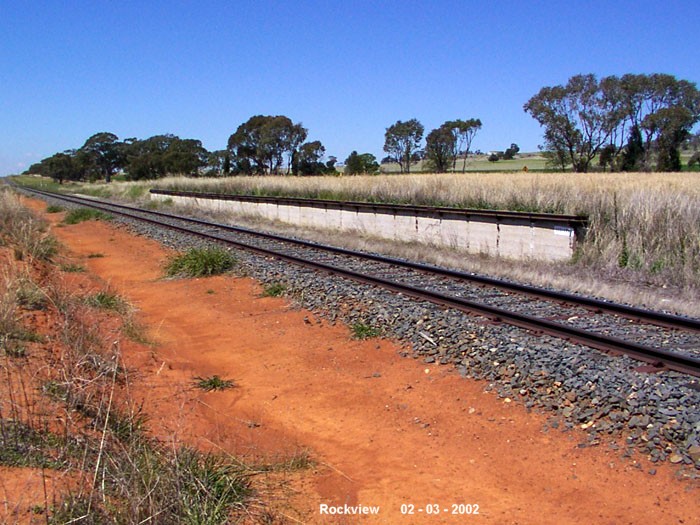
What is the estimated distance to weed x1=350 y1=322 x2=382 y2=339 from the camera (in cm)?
855

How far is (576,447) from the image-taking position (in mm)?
5203

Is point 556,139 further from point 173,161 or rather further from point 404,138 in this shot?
point 173,161

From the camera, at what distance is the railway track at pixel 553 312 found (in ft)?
23.5

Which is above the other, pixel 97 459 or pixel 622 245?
pixel 622 245

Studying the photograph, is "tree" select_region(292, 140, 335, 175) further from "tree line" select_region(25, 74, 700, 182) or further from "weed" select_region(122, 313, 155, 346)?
"weed" select_region(122, 313, 155, 346)

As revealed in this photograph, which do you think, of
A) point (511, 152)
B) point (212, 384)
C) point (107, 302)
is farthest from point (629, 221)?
point (511, 152)

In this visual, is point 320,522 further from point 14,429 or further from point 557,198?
point 557,198

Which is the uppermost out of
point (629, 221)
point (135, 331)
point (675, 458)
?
point (629, 221)

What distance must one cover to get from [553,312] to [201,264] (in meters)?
7.85

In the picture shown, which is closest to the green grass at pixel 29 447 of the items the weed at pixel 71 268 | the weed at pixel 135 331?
the weed at pixel 135 331

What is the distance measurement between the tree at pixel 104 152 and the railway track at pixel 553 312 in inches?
4549

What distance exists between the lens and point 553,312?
937 cm

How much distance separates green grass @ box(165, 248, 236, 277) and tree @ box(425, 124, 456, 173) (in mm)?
60858

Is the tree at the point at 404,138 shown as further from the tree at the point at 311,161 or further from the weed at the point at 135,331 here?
the weed at the point at 135,331
